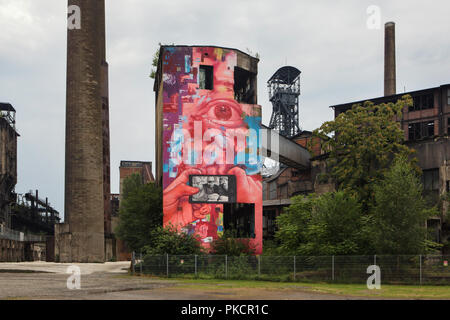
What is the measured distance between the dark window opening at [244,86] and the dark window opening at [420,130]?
87.0 feet

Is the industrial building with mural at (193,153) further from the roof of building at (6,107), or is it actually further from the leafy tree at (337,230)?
the leafy tree at (337,230)

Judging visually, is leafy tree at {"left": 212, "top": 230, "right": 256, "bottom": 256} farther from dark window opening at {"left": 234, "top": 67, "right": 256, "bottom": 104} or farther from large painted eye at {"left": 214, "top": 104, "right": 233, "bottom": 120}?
dark window opening at {"left": 234, "top": 67, "right": 256, "bottom": 104}

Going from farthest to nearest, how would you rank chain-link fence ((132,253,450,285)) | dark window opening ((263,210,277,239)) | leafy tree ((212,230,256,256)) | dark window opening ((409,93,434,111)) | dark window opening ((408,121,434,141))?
dark window opening ((263,210,277,239)), dark window opening ((409,93,434,111)), dark window opening ((408,121,434,141)), leafy tree ((212,230,256,256)), chain-link fence ((132,253,450,285))

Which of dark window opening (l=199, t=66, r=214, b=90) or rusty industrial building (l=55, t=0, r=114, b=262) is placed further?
rusty industrial building (l=55, t=0, r=114, b=262)

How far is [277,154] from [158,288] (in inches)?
1008

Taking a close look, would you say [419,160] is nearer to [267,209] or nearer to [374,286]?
[374,286]

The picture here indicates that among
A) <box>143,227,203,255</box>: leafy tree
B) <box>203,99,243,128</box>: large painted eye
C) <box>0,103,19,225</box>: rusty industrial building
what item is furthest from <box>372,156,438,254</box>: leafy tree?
<box>0,103,19,225</box>: rusty industrial building

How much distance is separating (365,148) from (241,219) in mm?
13989

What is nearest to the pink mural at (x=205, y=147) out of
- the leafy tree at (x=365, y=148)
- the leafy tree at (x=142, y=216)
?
the leafy tree at (x=142, y=216)

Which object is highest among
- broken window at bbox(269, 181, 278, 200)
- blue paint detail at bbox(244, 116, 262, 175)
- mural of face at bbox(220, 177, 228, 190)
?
blue paint detail at bbox(244, 116, 262, 175)

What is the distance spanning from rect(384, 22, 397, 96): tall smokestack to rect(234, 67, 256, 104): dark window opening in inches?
1230

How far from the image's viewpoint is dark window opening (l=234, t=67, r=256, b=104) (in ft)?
160

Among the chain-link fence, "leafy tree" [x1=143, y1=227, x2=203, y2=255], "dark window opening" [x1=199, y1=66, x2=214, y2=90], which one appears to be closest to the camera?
the chain-link fence

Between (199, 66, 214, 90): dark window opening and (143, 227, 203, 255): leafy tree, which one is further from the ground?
(199, 66, 214, 90): dark window opening
